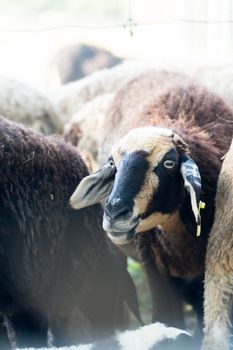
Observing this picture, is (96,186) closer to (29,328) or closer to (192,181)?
(192,181)

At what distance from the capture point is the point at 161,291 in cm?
486

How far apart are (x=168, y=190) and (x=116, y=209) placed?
39 centimetres

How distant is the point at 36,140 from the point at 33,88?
7.73 feet

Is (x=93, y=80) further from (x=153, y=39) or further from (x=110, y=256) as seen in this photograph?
(x=110, y=256)

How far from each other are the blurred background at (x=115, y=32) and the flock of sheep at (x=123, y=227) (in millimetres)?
605

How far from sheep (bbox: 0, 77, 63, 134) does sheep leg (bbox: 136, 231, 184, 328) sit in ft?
5.55

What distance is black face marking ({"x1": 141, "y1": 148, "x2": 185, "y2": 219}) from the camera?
3.81 metres

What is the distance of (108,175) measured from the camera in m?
4.04

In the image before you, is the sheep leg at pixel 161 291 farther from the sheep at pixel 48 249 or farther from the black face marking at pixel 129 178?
the black face marking at pixel 129 178

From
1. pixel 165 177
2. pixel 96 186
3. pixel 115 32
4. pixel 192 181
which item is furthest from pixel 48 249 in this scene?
pixel 115 32

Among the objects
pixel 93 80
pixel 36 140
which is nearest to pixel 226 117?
pixel 36 140

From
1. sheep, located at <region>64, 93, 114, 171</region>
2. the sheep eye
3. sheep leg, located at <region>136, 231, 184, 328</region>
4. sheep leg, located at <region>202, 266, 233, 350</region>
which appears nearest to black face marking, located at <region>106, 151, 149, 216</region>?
the sheep eye

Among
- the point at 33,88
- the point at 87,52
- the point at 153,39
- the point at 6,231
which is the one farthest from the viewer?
the point at 87,52

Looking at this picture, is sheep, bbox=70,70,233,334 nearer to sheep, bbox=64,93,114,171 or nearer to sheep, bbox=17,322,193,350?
sheep, bbox=17,322,193,350
